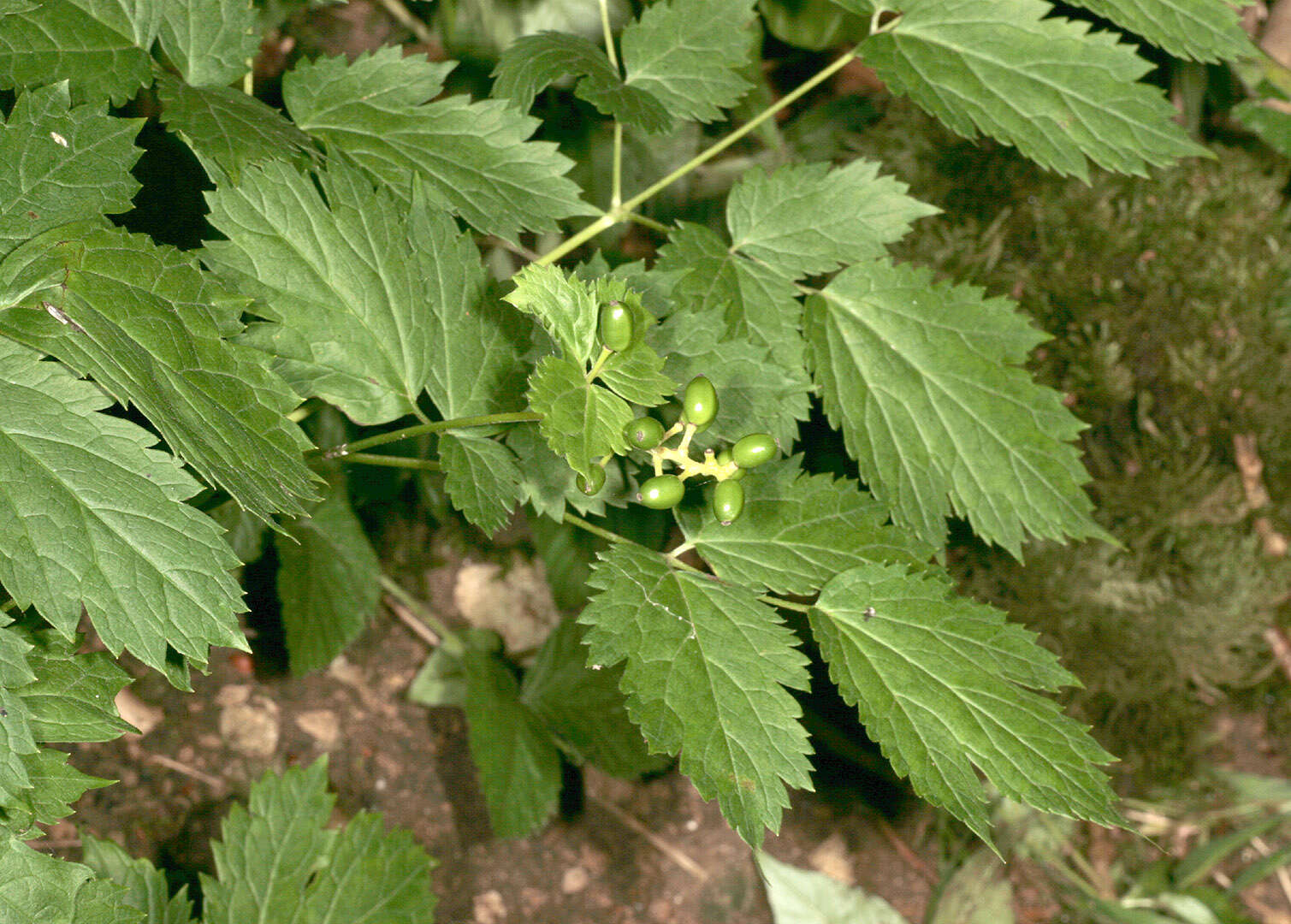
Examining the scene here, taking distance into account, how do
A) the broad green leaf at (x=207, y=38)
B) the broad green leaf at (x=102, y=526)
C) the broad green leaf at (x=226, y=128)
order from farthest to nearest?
the broad green leaf at (x=207, y=38)
the broad green leaf at (x=226, y=128)
the broad green leaf at (x=102, y=526)

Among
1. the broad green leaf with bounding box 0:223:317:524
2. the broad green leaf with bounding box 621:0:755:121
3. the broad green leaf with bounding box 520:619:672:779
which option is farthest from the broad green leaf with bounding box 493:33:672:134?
the broad green leaf with bounding box 520:619:672:779

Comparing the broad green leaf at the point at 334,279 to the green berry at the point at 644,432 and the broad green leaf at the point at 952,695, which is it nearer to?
the green berry at the point at 644,432

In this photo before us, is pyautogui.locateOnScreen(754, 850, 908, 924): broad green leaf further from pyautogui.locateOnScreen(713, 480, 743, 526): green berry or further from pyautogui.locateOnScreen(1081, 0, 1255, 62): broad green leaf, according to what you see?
pyautogui.locateOnScreen(1081, 0, 1255, 62): broad green leaf

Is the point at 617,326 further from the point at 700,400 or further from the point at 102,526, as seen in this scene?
the point at 102,526

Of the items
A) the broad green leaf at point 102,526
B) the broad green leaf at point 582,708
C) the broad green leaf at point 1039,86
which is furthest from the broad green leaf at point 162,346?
the broad green leaf at point 582,708

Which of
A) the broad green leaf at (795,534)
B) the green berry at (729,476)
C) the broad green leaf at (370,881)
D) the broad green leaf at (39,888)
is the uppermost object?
the green berry at (729,476)

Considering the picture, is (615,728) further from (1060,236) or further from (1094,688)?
(1060,236)

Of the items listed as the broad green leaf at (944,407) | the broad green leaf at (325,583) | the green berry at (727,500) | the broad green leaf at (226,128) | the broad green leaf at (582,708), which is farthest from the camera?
the broad green leaf at (582,708)
